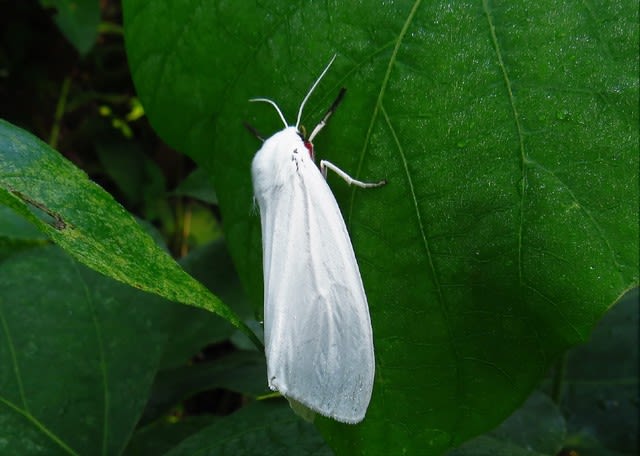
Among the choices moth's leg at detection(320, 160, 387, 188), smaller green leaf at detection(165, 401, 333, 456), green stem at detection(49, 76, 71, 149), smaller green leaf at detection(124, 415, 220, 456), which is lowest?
smaller green leaf at detection(124, 415, 220, 456)

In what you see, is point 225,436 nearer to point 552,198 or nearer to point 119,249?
point 119,249

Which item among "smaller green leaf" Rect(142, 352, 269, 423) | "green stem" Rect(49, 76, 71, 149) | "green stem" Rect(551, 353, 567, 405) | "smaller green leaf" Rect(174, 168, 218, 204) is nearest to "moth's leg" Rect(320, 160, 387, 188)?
"smaller green leaf" Rect(142, 352, 269, 423)

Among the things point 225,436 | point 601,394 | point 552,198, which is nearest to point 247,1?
point 552,198

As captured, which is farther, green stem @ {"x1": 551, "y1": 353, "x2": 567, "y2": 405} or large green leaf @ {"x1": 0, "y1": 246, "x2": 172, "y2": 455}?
green stem @ {"x1": 551, "y1": 353, "x2": 567, "y2": 405}

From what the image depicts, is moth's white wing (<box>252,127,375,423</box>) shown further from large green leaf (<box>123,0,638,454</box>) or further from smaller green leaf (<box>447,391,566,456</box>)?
smaller green leaf (<box>447,391,566,456</box>)


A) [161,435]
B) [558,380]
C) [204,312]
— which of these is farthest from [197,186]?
[558,380]

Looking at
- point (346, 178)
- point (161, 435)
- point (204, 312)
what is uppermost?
point (346, 178)

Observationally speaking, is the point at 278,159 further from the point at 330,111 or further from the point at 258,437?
the point at 258,437
